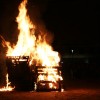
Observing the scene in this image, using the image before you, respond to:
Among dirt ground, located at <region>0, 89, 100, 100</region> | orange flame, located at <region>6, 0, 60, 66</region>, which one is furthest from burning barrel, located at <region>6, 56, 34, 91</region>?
dirt ground, located at <region>0, 89, 100, 100</region>

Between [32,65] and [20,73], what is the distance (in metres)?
0.91

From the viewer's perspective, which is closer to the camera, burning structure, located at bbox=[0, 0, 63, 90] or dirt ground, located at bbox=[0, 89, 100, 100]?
dirt ground, located at bbox=[0, 89, 100, 100]

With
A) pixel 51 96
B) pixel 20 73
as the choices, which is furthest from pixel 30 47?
pixel 51 96

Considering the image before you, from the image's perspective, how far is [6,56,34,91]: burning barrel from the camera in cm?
2394

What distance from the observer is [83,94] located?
21.1 metres

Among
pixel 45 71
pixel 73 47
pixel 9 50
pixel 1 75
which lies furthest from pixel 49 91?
pixel 73 47

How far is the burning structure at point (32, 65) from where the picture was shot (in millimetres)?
23891

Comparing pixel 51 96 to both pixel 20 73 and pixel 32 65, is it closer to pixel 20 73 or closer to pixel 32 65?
pixel 20 73

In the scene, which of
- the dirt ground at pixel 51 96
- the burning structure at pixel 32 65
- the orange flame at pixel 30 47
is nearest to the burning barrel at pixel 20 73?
the burning structure at pixel 32 65

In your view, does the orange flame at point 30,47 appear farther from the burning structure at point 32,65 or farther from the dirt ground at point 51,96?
the dirt ground at point 51,96

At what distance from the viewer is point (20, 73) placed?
24141 millimetres

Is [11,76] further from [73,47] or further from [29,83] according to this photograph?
[73,47]

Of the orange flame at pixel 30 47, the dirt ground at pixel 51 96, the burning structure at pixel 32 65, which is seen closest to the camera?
the dirt ground at pixel 51 96

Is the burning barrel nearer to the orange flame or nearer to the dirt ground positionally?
the orange flame
